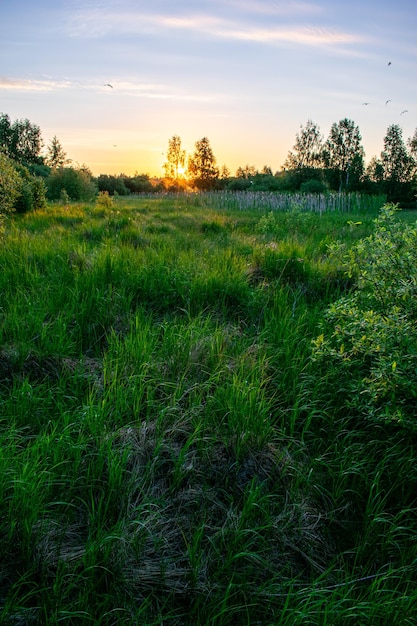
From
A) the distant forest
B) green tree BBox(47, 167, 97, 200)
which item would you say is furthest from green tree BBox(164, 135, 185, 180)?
green tree BBox(47, 167, 97, 200)

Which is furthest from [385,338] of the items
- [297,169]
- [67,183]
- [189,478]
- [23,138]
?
[23,138]

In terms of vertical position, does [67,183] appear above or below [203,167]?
below

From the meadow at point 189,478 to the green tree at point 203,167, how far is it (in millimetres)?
68733

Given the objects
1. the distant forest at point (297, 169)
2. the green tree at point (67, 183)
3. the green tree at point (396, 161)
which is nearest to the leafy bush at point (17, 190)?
the green tree at point (67, 183)

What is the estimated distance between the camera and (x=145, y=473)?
7.37ft

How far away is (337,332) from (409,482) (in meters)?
1.08

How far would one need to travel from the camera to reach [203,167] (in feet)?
229

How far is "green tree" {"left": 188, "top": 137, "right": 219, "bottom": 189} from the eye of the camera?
69000mm

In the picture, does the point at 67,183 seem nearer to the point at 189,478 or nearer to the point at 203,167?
the point at 189,478

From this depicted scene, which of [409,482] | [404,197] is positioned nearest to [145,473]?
[409,482]

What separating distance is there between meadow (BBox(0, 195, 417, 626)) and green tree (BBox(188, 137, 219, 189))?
226ft

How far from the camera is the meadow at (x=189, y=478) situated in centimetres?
172

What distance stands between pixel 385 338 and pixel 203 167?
72.1 m

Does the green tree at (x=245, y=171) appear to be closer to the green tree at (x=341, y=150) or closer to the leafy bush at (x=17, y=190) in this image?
the green tree at (x=341, y=150)
